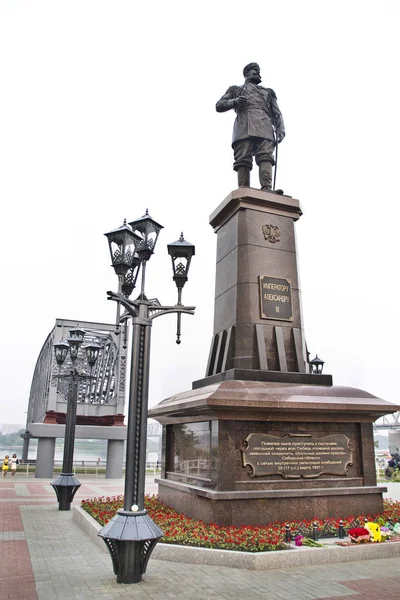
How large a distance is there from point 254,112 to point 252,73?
1.37 m

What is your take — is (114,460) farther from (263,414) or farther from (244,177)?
(263,414)

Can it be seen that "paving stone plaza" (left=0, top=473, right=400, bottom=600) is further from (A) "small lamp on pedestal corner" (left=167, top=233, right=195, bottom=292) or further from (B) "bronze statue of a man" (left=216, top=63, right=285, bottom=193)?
(B) "bronze statue of a man" (left=216, top=63, right=285, bottom=193)

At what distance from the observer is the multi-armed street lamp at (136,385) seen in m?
6.41

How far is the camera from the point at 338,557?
7.50 meters

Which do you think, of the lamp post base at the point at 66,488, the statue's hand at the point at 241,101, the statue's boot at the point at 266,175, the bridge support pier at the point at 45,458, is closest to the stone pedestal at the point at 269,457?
the lamp post base at the point at 66,488

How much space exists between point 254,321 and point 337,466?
127 inches

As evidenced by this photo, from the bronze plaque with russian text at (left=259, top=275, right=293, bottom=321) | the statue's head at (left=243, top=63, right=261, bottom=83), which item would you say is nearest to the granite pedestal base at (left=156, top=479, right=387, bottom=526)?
the bronze plaque with russian text at (left=259, top=275, right=293, bottom=321)

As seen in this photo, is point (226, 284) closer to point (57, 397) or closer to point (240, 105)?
point (240, 105)

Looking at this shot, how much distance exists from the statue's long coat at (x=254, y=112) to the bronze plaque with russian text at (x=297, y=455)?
7286 millimetres

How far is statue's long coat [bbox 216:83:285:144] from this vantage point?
12344mm

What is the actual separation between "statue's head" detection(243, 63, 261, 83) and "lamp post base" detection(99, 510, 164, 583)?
11.0 meters

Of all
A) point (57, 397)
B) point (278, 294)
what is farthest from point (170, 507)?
point (57, 397)

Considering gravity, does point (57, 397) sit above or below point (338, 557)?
above

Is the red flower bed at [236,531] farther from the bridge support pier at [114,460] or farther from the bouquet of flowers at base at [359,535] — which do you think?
the bridge support pier at [114,460]
